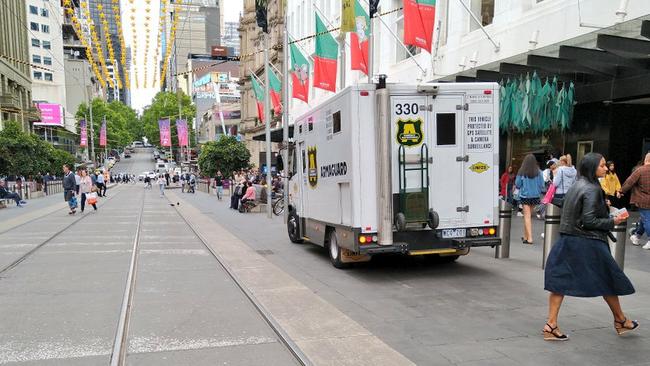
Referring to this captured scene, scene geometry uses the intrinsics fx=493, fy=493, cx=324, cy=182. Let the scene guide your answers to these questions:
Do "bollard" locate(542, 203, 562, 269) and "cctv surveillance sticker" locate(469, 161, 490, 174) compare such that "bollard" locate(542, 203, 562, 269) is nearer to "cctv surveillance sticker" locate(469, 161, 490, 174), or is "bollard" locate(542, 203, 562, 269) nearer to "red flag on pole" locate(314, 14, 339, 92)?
"cctv surveillance sticker" locate(469, 161, 490, 174)

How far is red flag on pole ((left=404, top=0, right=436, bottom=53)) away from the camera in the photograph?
48.7 feet

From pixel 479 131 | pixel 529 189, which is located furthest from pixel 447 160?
pixel 529 189

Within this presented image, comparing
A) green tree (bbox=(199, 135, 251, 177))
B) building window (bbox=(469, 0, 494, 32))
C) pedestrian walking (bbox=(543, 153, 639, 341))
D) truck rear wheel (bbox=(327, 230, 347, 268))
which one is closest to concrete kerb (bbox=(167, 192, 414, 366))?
truck rear wheel (bbox=(327, 230, 347, 268))

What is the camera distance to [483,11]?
17422 millimetres

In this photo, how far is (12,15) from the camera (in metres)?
53.3

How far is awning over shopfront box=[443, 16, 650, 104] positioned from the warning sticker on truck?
4.74 meters

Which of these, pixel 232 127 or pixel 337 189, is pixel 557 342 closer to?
pixel 337 189

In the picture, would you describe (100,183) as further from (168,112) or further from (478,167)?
(168,112)

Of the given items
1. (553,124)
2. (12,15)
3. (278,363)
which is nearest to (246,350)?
(278,363)

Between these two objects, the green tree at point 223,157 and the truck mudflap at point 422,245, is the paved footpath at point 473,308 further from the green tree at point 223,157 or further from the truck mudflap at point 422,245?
the green tree at point 223,157

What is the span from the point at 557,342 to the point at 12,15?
63.6m

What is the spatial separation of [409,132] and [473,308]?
2778mm

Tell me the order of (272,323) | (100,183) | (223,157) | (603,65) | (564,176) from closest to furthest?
(272,323)
(564,176)
(603,65)
(100,183)
(223,157)

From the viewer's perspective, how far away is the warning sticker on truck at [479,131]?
766 centimetres
